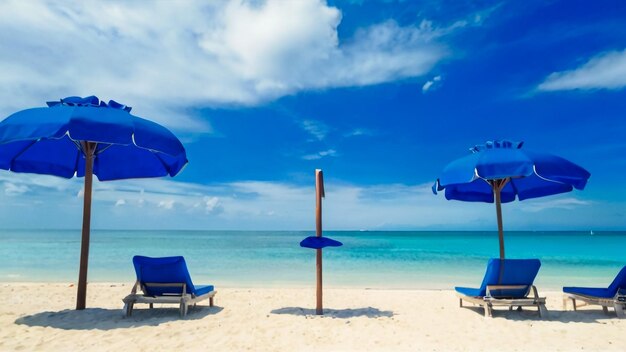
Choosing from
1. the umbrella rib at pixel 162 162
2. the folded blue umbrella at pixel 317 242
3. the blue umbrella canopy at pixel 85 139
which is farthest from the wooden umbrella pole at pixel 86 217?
the folded blue umbrella at pixel 317 242

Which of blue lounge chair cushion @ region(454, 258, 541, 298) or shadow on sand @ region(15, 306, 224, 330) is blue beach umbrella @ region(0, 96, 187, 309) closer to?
shadow on sand @ region(15, 306, 224, 330)

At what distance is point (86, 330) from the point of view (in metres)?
4.52

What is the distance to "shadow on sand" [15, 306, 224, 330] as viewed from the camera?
4.74m

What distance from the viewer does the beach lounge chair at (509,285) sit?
525 cm

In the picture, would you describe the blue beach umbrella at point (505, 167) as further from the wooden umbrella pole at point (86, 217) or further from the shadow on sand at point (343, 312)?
the wooden umbrella pole at point (86, 217)

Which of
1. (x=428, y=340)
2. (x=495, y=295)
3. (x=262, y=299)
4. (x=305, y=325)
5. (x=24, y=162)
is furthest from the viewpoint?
(x=262, y=299)

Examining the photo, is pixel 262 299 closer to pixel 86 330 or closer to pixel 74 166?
pixel 86 330

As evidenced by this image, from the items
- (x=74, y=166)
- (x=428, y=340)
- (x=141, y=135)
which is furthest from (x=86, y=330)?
(x=428, y=340)

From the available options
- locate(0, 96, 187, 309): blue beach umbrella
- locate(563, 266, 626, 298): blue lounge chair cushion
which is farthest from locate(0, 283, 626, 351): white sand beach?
locate(0, 96, 187, 309): blue beach umbrella

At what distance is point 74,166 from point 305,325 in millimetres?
4392

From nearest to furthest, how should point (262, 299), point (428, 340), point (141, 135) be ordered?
point (428, 340)
point (141, 135)
point (262, 299)

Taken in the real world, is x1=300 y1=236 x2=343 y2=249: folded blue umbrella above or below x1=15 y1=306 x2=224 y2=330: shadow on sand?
above

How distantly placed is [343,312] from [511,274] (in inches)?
92.5

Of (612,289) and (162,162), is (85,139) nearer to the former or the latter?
(162,162)
